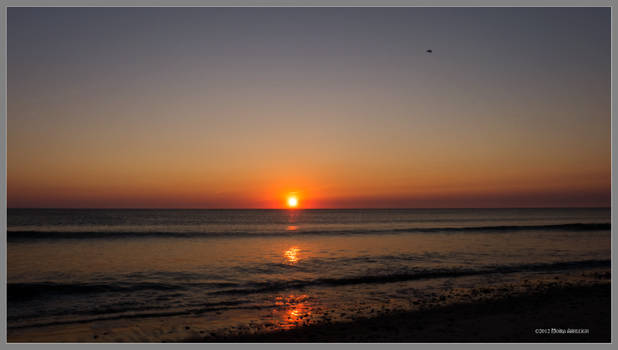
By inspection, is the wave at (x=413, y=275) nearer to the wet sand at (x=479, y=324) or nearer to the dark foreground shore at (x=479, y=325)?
the wet sand at (x=479, y=324)

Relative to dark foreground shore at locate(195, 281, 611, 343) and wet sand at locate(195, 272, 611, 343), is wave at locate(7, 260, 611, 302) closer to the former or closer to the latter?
wet sand at locate(195, 272, 611, 343)

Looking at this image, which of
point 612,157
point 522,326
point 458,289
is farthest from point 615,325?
point 458,289

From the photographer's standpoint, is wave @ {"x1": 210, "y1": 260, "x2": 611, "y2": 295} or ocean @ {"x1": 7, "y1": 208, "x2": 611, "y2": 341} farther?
wave @ {"x1": 210, "y1": 260, "x2": 611, "y2": 295}

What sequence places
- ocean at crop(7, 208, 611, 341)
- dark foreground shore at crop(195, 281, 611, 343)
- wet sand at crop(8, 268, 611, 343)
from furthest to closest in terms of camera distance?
ocean at crop(7, 208, 611, 341) → wet sand at crop(8, 268, 611, 343) → dark foreground shore at crop(195, 281, 611, 343)

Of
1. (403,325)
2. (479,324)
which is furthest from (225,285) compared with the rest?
(479,324)

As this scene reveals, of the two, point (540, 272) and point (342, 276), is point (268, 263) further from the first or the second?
point (540, 272)

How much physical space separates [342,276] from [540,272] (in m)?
9.29

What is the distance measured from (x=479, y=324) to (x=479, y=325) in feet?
0.33

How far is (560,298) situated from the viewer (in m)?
13.6

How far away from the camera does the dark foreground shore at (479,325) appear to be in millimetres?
9406

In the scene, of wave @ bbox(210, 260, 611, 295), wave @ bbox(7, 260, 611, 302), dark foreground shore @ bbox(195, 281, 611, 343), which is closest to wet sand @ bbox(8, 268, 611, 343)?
dark foreground shore @ bbox(195, 281, 611, 343)

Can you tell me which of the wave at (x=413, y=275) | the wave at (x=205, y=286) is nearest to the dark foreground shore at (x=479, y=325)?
the wave at (x=413, y=275)

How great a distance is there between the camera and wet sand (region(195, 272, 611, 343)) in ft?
30.9

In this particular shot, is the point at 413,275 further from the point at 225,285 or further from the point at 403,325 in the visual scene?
the point at 403,325
